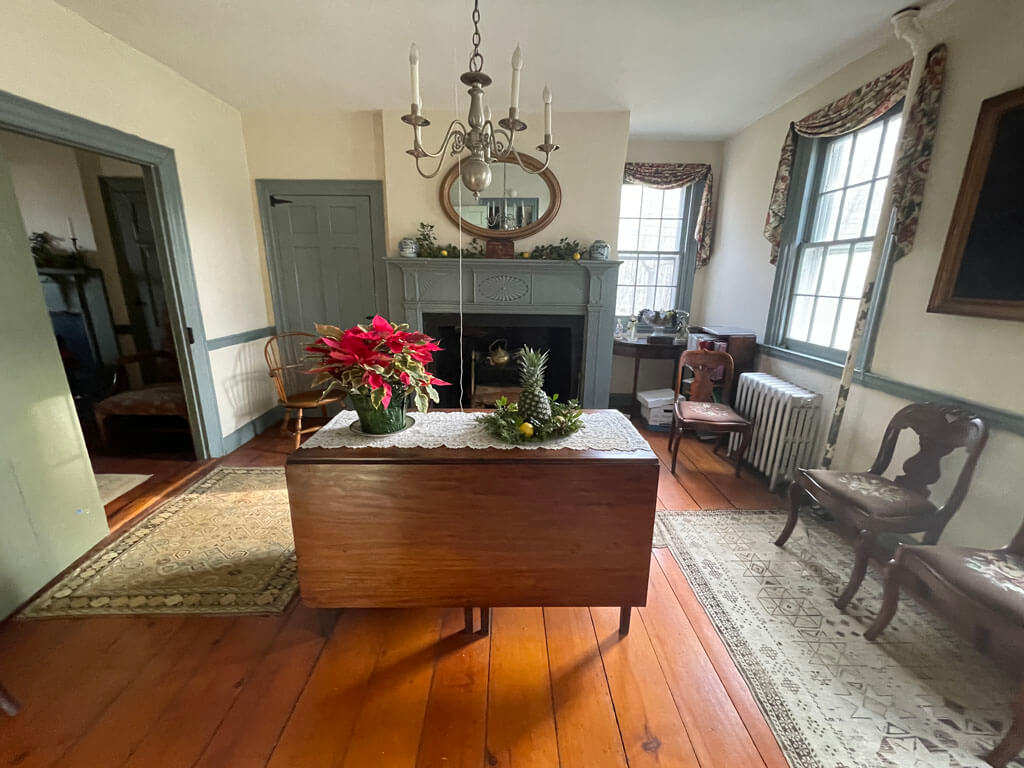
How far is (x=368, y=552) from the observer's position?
1.39 meters

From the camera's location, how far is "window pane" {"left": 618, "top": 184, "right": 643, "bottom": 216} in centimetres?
381

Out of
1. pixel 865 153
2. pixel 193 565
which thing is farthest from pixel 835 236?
pixel 193 565

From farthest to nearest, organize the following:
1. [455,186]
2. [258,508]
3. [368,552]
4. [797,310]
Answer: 1. [455,186]
2. [797,310]
3. [258,508]
4. [368,552]

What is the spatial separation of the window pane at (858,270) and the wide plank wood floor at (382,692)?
2.07m

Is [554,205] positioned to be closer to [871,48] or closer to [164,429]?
[871,48]

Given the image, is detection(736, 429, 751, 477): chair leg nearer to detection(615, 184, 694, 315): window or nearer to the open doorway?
detection(615, 184, 694, 315): window

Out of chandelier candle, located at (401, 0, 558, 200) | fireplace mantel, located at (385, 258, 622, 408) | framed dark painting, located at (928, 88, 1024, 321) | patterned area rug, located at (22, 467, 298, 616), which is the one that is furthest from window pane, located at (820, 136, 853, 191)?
patterned area rug, located at (22, 467, 298, 616)

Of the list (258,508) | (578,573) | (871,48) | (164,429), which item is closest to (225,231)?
(164,429)

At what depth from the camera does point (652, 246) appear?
12.9ft

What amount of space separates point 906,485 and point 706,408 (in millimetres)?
1146

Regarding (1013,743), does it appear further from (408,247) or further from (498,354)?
(408,247)

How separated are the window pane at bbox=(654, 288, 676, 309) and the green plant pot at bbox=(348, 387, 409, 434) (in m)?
3.29

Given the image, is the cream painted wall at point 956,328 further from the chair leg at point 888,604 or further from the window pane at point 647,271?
the window pane at point 647,271

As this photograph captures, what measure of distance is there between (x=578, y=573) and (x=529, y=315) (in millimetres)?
2269
